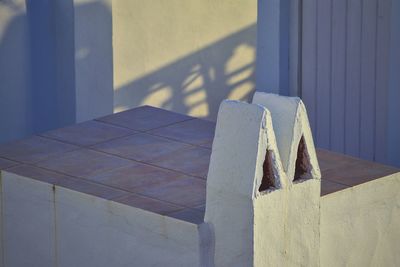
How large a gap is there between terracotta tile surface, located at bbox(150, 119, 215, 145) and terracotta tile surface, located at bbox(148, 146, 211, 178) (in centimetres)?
20

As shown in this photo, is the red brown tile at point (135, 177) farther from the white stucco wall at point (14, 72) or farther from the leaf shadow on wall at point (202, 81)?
the leaf shadow on wall at point (202, 81)

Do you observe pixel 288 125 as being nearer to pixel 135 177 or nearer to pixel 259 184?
pixel 259 184

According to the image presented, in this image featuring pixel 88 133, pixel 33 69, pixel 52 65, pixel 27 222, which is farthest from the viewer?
pixel 52 65

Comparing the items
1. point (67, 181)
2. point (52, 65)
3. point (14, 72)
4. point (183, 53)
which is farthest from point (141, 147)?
point (183, 53)

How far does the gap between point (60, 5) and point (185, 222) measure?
5.40 metres

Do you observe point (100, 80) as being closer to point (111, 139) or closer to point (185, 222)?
point (111, 139)

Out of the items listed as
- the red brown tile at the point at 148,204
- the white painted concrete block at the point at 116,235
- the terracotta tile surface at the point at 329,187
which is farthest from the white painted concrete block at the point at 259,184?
the terracotta tile surface at the point at 329,187

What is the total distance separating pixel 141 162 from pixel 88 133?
77 centimetres

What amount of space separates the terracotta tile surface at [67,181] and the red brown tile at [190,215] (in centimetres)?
46

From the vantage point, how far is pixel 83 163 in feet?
21.3

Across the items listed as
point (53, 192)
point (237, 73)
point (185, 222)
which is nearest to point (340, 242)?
point (185, 222)

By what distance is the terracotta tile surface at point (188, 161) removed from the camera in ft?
20.8

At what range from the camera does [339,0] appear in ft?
30.5

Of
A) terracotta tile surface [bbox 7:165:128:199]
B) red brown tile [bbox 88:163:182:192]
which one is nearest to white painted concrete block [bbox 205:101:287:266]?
terracotta tile surface [bbox 7:165:128:199]
